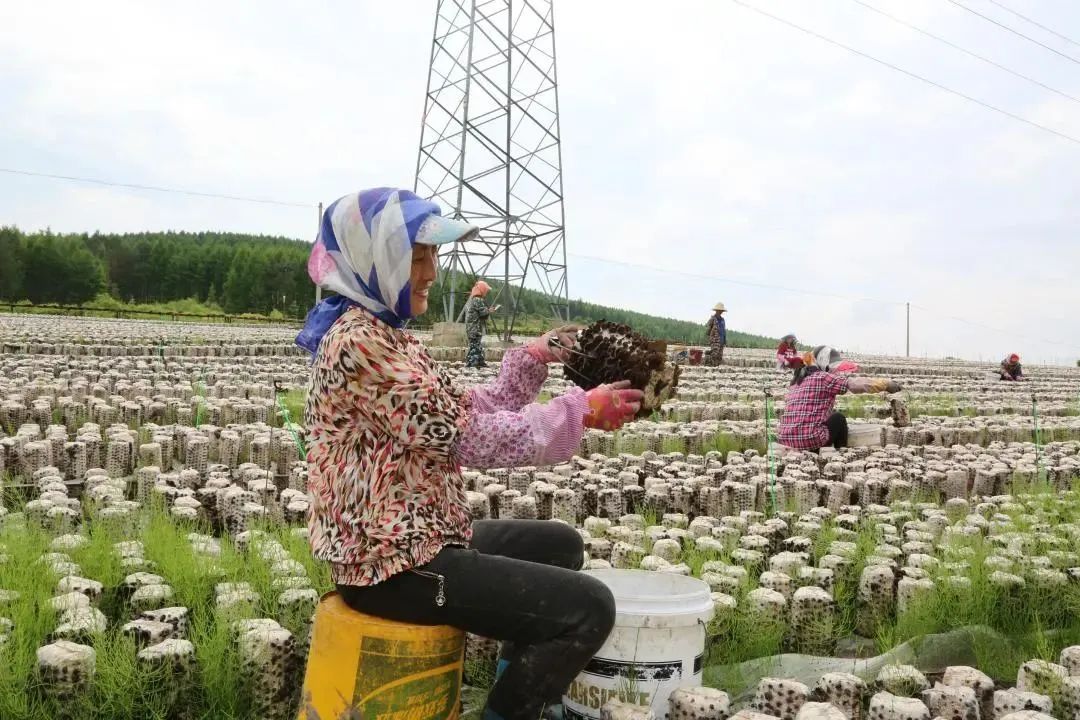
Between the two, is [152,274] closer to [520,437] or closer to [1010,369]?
[1010,369]

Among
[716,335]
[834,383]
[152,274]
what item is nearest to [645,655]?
[834,383]

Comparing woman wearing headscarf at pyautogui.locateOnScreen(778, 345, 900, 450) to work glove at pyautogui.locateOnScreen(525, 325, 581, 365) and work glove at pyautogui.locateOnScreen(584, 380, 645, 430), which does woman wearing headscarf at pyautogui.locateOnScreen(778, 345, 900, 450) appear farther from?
work glove at pyautogui.locateOnScreen(584, 380, 645, 430)

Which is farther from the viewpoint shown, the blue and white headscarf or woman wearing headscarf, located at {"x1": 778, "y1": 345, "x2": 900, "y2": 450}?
woman wearing headscarf, located at {"x1": 778, "y1": 345, "x2": 900, "y2": 450}

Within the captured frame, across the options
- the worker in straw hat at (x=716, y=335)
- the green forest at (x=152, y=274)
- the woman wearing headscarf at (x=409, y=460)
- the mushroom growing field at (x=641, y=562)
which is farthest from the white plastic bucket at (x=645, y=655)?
the green forest at (x=152, y=274)

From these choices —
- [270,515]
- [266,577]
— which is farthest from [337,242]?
[270,515]

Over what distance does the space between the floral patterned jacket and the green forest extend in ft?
131

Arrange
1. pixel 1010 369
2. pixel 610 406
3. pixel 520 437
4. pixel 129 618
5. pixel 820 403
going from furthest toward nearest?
pixel 1010 369, pixel 820 403, pixel 129 618, pixel 610 406, pixel 520 437

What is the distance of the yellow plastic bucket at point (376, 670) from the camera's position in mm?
1949

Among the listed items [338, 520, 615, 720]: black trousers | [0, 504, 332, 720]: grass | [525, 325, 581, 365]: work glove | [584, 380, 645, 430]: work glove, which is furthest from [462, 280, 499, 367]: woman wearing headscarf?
[338, 520, 615, 720]: black trousers

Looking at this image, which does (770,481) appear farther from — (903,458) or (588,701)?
(588,701)

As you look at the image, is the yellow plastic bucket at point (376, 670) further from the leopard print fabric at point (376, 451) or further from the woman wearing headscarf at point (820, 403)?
the woman wearing headscarf at point (820, 403)

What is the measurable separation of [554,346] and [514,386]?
0.56 feet

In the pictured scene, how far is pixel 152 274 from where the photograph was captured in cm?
6938

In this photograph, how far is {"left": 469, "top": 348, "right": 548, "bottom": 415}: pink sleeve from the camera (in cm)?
249
